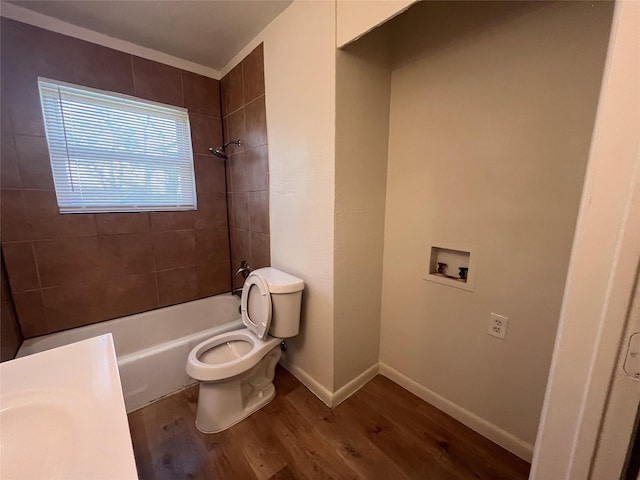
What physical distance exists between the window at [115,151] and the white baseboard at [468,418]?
2.12 metres

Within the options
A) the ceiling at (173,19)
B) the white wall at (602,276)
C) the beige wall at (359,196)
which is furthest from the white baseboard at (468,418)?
the ceiling at (173,19)

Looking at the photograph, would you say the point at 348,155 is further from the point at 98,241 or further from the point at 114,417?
the point at 98,241

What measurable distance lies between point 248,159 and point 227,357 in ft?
4.70

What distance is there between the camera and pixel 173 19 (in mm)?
1556

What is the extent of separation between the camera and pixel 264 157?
1.81 meters

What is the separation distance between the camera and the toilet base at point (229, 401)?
1.40 meters

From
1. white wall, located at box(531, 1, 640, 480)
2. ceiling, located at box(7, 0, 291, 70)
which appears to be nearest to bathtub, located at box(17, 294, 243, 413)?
white wall, located at box(531, 1, 640, 480)

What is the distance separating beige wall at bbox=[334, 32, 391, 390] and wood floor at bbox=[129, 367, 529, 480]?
245 mm

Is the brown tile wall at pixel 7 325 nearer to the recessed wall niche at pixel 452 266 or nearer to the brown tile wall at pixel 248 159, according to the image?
the brown tile wall at pixel 248 159

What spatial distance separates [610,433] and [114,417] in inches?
Answer: 37.8

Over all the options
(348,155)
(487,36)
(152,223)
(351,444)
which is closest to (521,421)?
(351,444)

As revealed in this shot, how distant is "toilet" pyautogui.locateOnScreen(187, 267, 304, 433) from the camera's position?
140cm

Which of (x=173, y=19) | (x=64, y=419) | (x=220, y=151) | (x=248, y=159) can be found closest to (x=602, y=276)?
(x=64, y=419)

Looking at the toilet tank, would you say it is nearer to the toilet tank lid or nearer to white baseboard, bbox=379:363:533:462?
the toilet tank lid
